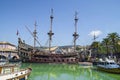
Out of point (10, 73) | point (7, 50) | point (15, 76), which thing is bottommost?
point (15, 76)

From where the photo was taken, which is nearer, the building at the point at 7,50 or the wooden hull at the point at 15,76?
the wooden hull at the point at 15,76

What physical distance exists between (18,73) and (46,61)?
2231 inches

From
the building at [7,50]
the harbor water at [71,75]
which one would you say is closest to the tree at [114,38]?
the harbor water at [71,75]

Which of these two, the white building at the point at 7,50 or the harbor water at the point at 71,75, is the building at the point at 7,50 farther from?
the harbor water at the point at 71,75

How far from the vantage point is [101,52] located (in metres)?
95.5

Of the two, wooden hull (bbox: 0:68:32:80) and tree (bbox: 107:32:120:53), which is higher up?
tree (bbox: 107:32:120:53)

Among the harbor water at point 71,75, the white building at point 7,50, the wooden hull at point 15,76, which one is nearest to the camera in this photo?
the wooden hull at point 15,76

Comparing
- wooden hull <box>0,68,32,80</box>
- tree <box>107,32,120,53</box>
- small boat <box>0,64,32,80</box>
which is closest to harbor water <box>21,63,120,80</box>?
wooden hull <box>0,68,32,80</box>

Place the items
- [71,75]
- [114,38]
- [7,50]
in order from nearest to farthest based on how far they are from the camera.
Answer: [71,75] < [114,38] < [7,50]

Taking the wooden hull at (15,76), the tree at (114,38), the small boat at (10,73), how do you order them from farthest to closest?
the tree at (114,38)
the small boat at (10,73)
the wooden hull at (15,76)

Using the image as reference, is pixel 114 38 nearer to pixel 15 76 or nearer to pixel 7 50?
pixel 15 76

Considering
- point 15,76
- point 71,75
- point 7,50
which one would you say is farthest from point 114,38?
point 7,50

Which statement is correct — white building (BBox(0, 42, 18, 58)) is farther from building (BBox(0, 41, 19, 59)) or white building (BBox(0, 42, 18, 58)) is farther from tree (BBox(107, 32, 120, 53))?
tree (BBox(107, 32, 120, 53))

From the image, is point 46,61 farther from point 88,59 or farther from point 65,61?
point 88,59
